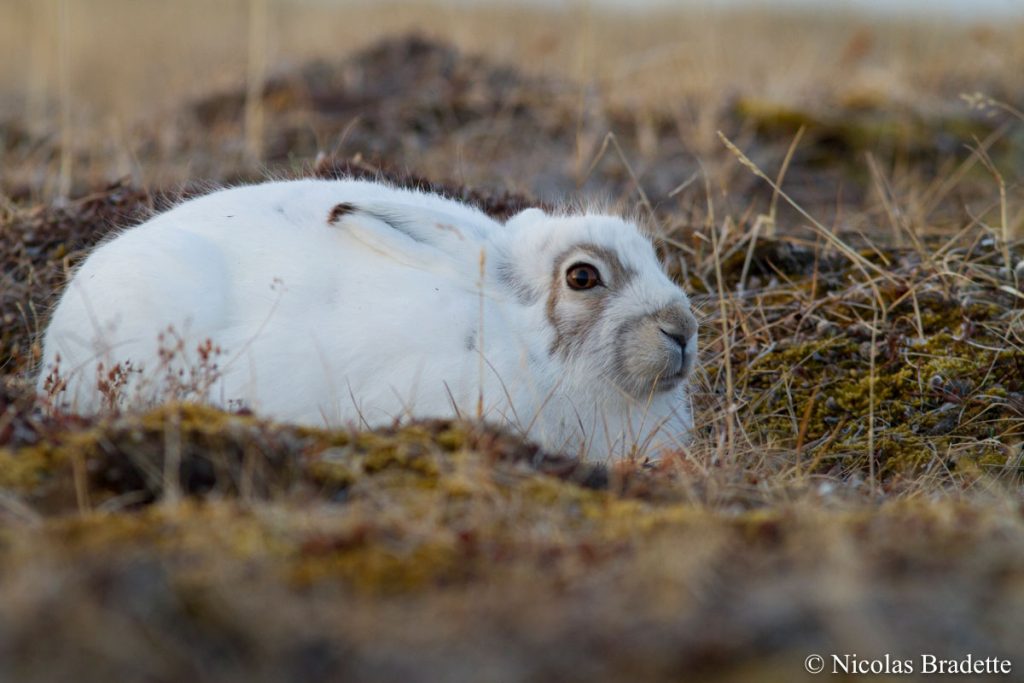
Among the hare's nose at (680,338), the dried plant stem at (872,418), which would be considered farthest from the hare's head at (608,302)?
the dried plant stem at (872,418)

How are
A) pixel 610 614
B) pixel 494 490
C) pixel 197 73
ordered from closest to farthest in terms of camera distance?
1. pixel 610 614
2. pixel 494 490
3. pixel 197 73

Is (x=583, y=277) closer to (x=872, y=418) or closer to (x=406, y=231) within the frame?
(x=406, y=231)

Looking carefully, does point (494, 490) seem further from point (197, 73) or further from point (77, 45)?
point (77, 45)

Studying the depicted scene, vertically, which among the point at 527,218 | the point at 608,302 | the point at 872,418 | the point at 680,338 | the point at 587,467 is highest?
the point at 527,218

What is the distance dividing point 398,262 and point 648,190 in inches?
177

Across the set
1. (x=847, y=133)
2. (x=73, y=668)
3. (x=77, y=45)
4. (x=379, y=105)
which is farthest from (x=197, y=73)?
(x=73, y=668)

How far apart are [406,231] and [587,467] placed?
1.42 meters

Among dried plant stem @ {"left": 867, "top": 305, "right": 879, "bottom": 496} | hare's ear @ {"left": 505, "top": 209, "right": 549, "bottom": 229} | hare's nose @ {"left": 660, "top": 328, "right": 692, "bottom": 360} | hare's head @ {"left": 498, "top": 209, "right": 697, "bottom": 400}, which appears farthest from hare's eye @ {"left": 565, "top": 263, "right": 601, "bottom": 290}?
dried plant stem @ {"left": 867, "top": 305, "right": 879, "bottom": 496}

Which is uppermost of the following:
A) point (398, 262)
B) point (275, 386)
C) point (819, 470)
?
point (398, 262)

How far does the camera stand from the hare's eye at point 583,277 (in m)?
4.68

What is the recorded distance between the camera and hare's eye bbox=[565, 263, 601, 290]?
468cm

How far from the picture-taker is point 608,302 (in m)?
4.64

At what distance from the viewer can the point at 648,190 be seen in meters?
8.89

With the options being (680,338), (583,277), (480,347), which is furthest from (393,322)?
(680,338)
